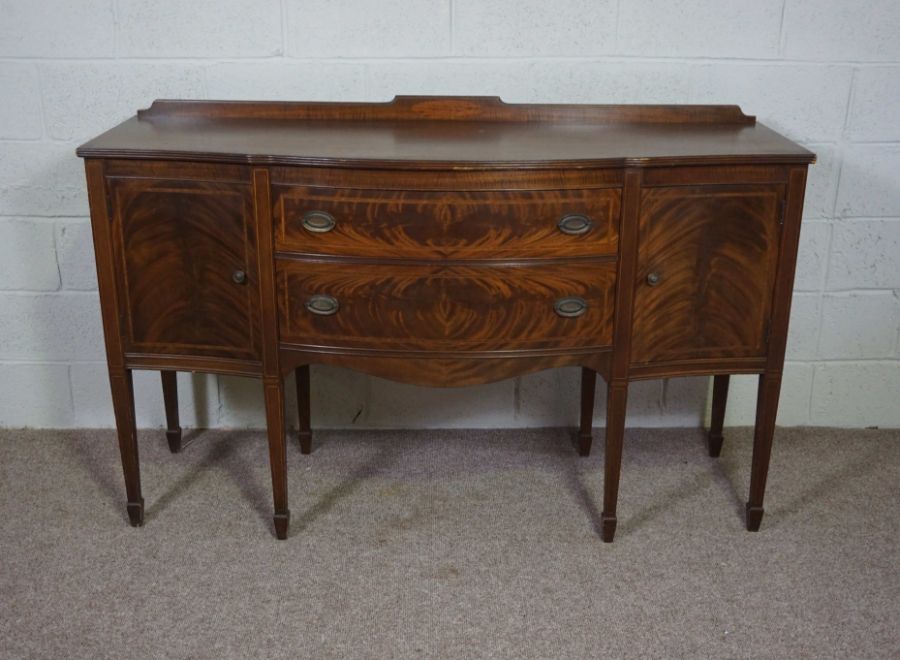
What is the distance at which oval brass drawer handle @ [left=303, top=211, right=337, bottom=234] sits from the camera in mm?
2160

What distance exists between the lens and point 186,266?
2270 mm

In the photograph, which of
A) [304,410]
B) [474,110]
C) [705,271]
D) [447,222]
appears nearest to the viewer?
[447,222]

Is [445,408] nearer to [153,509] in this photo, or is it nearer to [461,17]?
[153,509]

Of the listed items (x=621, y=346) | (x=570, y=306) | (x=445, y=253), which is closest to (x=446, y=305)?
(x=445, y=253)

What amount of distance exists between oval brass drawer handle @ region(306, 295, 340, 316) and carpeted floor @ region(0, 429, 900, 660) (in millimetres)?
591

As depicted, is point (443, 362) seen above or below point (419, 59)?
below

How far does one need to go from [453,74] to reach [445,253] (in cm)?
71

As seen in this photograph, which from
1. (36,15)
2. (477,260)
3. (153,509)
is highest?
(36,15)

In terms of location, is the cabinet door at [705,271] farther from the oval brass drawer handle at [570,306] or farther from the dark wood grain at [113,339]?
the dark wood grain at [113,339]

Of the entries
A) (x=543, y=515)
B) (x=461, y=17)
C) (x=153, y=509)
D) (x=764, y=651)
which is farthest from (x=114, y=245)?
(x=764, y=651)

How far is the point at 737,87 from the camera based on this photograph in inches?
106

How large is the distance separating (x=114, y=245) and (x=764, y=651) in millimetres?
1629

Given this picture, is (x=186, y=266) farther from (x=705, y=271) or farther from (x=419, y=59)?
(x=705, y=271)

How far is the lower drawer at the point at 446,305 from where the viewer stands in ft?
7.21
